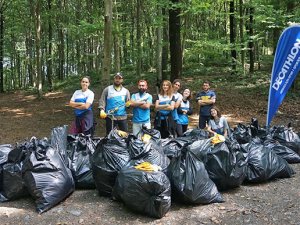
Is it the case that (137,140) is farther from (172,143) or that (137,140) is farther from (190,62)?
(190,62)

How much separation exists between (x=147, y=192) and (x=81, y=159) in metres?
1.45

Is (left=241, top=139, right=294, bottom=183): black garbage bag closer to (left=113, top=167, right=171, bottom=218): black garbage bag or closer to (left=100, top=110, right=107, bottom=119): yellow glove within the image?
(left=113, top=167, right=171, bottom=218): black garbage bag

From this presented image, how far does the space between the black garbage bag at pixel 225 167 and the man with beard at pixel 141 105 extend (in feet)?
5.75

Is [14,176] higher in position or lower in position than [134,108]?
lower

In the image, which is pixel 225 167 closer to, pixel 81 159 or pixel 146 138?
pixel 146 138

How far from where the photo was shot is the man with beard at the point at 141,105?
616 cm

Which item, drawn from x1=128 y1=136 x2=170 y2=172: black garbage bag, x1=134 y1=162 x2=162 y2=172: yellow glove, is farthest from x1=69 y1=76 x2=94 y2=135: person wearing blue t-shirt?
x1=134 y1=162 x2=162 y2=172: yellow glove

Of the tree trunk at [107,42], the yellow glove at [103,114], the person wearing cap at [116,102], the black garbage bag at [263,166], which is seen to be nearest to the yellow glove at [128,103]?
the person wearing cap at [116,102]

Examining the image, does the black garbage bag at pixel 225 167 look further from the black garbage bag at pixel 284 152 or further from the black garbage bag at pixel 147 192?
the black garbage bag at pixel 284 152

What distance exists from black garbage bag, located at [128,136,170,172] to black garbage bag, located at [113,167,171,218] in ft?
1.77

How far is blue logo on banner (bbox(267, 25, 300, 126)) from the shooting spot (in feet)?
21.5

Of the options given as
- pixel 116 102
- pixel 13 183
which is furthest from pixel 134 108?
pixel 13 183

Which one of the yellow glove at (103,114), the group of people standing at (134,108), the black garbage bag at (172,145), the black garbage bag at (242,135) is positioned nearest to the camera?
the black garbage bag at (172,145)

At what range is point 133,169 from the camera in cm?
417
